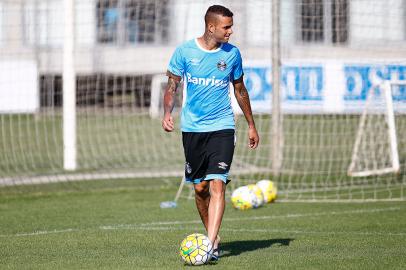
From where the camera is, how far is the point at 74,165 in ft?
54.1

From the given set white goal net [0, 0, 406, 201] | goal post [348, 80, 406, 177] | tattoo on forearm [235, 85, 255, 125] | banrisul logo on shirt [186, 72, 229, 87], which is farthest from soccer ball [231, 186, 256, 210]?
banrisul logo on shirt [186, 72, 229, 87]

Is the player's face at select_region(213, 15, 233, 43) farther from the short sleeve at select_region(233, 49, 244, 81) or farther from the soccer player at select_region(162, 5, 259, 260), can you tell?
the short sleeve at select_region(233, 49, 244, 81)

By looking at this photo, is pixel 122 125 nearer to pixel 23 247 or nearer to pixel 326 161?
pixel 326 161

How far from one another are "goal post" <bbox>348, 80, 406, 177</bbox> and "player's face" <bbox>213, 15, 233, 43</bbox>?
7.01 meters

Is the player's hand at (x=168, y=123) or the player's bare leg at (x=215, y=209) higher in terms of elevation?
the player's hand at (x=168, y=123)

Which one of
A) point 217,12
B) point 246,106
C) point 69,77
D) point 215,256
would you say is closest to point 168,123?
point 246,106

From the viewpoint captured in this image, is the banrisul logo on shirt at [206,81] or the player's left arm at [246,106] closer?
the banrisul logo on shirt at [206,81]

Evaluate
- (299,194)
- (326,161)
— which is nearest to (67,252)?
(299,194)

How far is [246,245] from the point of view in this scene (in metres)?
8.83

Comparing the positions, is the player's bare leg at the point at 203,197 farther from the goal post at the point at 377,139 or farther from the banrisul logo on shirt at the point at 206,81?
the goal post at the point at 377,139

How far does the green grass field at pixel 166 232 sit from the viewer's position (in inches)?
307

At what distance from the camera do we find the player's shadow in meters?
8.38

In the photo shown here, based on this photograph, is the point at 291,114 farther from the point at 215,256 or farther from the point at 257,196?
the point at 215,256

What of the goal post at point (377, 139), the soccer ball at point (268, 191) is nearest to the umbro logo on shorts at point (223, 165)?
the soccer ball at point (268, 191)
